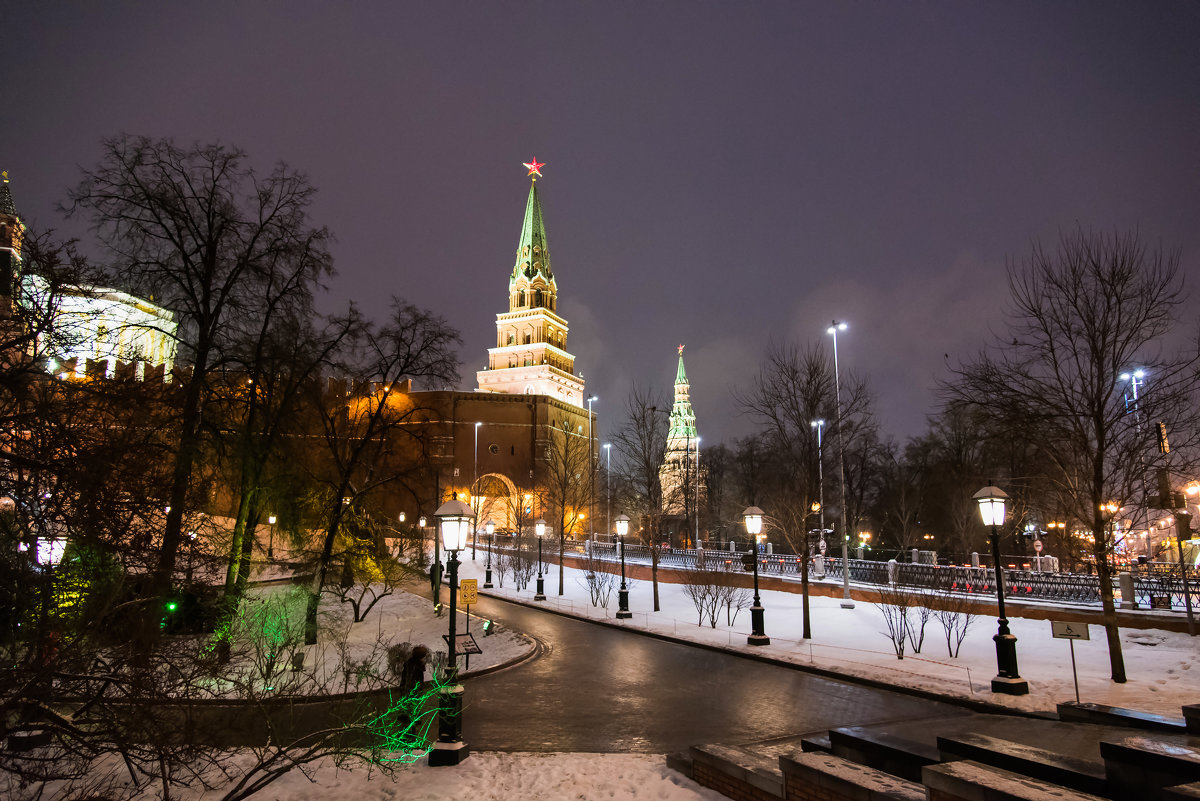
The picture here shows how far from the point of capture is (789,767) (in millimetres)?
7098

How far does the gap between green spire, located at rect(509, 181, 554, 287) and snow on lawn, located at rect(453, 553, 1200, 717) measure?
8608 cm

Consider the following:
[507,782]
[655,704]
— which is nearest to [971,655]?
[655,704]

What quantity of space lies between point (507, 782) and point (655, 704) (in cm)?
469

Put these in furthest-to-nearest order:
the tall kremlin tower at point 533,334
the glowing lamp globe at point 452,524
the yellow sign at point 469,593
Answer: the tall kremlin tower at point 533,334
the yellow sign at point 469,593
the glowing lamp globe at point 452,524

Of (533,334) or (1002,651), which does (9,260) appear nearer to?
(1002,651)

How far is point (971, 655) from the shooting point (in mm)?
16250

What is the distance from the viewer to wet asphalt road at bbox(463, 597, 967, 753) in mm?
10594

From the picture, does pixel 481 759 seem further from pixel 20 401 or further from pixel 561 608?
pixel 561 608

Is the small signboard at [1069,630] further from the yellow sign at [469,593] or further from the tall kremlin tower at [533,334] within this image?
the tall kremlin tower at [533,334]

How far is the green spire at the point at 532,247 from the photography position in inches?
4168

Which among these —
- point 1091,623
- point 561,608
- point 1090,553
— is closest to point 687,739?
point 1090,553

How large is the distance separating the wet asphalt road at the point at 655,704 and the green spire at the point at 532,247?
304 ft

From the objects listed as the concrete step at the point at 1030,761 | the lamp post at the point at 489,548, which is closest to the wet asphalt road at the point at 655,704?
the concrete step at the point at 1030,761

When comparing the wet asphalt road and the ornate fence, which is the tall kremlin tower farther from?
the wet asphalt road
